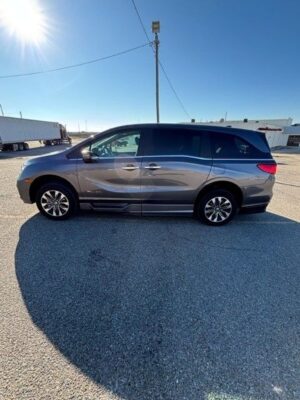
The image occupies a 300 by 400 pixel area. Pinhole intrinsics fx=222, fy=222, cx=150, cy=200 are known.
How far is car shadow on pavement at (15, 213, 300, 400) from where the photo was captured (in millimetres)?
1665

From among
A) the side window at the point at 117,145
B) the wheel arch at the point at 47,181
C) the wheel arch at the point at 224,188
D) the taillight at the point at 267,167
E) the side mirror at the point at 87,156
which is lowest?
the wheel arch at the point at 224,188

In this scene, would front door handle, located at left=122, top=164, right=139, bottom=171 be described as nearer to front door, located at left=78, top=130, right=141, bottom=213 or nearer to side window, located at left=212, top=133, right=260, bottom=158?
front door, located at left=78, top=130, right=141, bottom=213

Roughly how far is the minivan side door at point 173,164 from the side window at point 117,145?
0.25 metres

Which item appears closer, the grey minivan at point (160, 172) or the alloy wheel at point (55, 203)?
the grey minivan at point (160, 172)

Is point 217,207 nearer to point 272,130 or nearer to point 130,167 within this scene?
point 130,167

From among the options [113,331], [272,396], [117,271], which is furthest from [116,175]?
[272,396]

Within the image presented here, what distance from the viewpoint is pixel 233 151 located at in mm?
4234

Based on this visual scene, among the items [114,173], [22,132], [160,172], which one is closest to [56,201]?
[114,173]

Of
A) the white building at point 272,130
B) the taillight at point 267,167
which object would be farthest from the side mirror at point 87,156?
the white building at point 272,130

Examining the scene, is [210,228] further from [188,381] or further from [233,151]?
[188,381]

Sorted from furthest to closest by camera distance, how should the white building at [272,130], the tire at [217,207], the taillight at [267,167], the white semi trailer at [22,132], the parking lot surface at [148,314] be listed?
the white building at [272,130] → the white semi trailer at [22,132] → the tire at [217,207] → the taillight at [267,167] → the parking lot surface at [148,314]

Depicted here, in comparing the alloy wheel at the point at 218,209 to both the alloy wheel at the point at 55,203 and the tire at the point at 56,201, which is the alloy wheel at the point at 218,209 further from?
the alloy wheel at the point at 55,203

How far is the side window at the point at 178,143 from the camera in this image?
416cm

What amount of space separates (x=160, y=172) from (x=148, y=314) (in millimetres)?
2536
